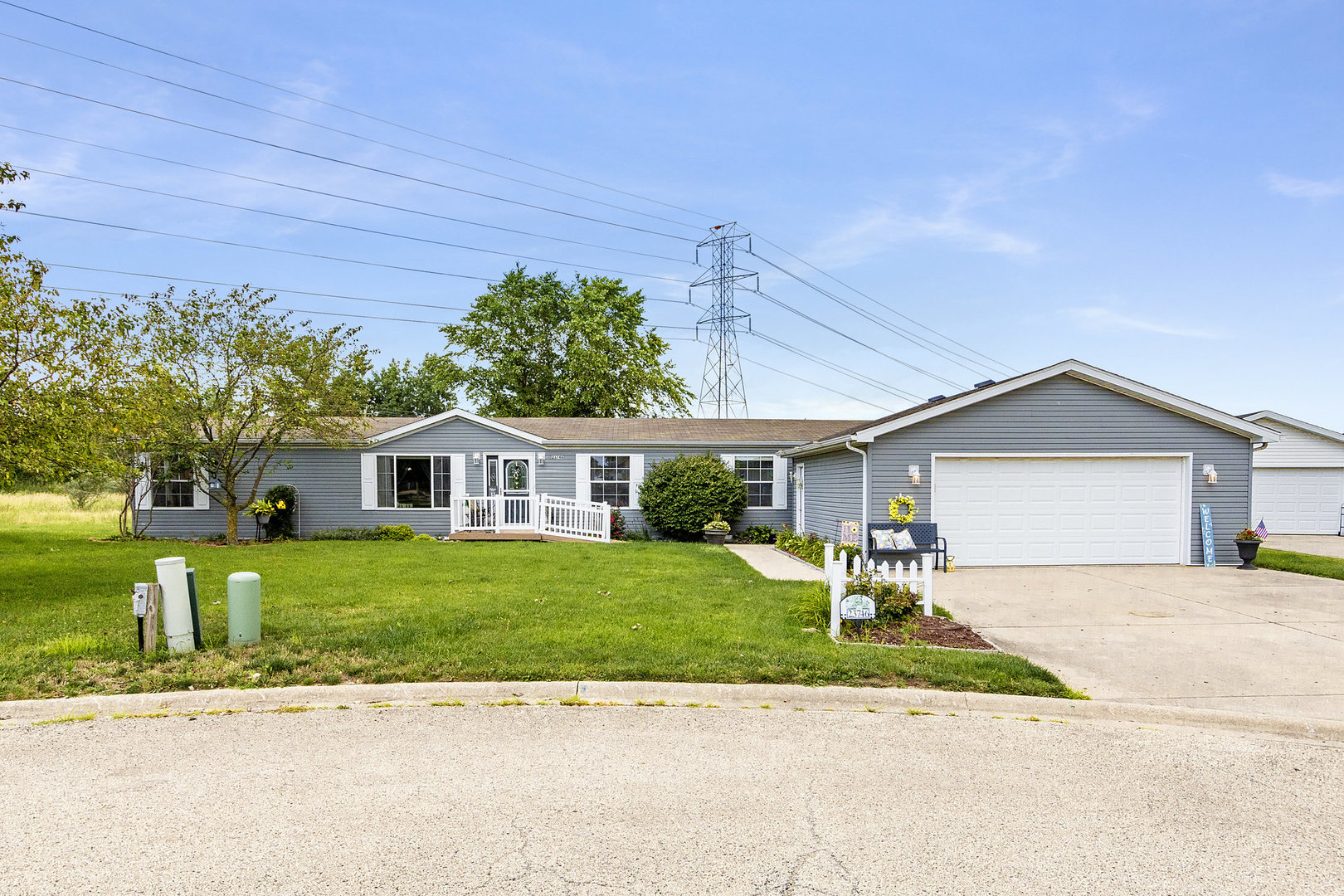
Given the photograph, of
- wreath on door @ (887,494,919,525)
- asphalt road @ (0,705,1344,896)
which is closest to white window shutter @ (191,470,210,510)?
asphalt road @ (0,705,1344,896)

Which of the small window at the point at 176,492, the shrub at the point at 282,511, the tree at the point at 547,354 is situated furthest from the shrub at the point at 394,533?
the tree at the point at 547,354

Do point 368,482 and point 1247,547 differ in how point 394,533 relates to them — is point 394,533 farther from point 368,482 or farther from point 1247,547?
point 1247,547

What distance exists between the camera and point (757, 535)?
725 inches

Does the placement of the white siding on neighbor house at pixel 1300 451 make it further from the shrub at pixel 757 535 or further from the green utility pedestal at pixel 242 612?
the green utility pedestal at pixel 242 612

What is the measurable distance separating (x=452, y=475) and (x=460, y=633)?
489 inches

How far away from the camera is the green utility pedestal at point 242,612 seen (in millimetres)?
6387

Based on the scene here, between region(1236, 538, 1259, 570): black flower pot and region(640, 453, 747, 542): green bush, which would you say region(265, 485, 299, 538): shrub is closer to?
region(640, 453, 747, 542): green bush

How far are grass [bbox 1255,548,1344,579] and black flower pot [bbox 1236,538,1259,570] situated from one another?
0.97 ft

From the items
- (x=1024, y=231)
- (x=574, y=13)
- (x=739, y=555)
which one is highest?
(x=574, y=13)

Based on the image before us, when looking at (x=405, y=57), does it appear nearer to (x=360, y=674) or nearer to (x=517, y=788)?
(x=360, y=674)

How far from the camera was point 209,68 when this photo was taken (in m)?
18.7

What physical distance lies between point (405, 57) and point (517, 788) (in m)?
20.5

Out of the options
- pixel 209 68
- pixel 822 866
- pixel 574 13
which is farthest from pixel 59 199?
pixel 822 866

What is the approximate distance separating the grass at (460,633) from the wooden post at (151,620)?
0.36 feet
